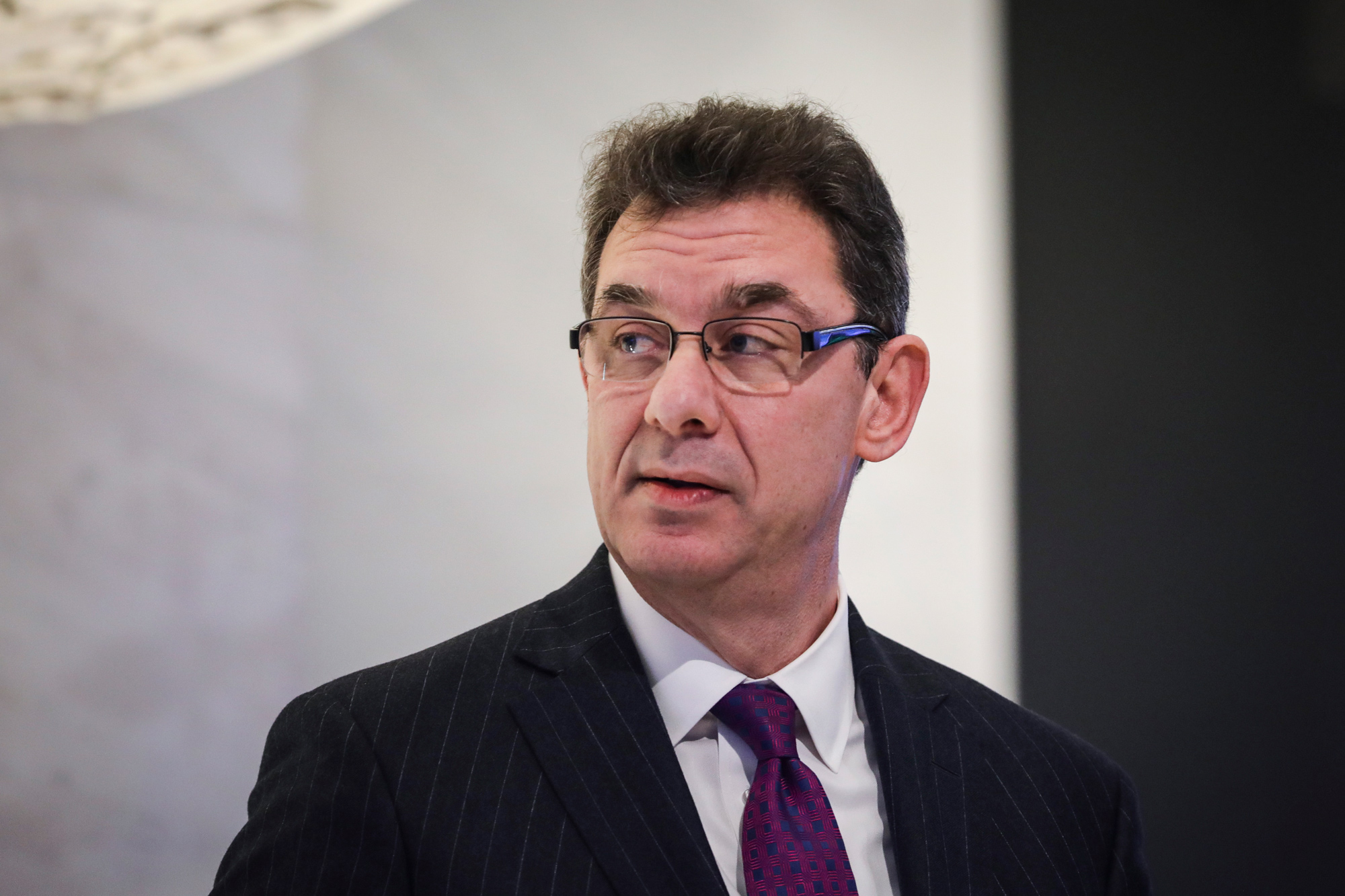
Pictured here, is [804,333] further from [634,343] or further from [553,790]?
[553,790]

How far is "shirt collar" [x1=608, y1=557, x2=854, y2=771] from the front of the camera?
1485 mm

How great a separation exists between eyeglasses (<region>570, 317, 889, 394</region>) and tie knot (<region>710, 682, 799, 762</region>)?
0.41 metres

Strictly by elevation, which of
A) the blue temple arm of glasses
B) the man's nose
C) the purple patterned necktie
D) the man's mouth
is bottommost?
the purple patterned necktie

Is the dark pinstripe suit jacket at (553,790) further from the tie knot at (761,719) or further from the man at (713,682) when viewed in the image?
the tie knot at (761,719)

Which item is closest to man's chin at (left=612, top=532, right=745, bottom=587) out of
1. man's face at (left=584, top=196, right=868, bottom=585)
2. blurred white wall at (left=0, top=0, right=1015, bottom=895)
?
man's face at (left=584, top=196, right=868, bottom=585)

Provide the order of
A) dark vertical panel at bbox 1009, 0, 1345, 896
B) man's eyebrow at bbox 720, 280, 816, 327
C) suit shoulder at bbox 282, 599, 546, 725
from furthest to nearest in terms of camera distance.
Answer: dark vertical panel at bbox 1009, 0, 1345, 896 < man's eyebrow at bbox 720, 280, 816, 327 < suit shoulder at bbox 282, 599, 546, 725

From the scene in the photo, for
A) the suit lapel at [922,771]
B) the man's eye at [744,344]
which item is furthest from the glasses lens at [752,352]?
the suit lapel at [922,771]

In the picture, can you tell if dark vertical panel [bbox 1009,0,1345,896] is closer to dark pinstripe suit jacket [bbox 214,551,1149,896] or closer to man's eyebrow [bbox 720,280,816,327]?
dark pinstripe suit jacket [bbox 214,551,1149,896]

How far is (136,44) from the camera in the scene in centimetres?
221

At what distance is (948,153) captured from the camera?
276cm

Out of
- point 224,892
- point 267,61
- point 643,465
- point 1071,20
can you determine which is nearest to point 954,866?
point 643,465

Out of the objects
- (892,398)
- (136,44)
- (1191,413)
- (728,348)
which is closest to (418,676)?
(728,348)

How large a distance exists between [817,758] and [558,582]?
3.33ft

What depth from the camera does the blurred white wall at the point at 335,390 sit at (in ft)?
6.84
